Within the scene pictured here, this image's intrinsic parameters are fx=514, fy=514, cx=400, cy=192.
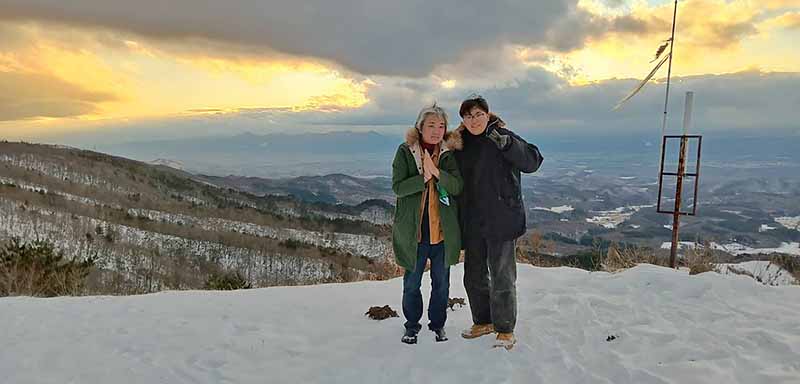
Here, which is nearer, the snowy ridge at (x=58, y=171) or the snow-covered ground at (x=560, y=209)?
the snowy ridge at (x=58, y=171)

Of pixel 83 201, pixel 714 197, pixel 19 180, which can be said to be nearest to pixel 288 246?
pixel 83 201

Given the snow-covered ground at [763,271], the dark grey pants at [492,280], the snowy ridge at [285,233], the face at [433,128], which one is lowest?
the snowy ridge at [285,233]

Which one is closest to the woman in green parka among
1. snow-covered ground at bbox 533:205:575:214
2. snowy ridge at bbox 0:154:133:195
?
snowy ridge at bbox 0:154:133:195

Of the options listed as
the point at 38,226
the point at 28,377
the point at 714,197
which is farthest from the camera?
the point at 714,197

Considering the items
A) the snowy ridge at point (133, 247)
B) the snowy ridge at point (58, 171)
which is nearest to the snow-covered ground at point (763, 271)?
the snowy ridge at point (133, 247)

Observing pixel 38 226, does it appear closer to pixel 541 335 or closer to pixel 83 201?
pixel 83 201

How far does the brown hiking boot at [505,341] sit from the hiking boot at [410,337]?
2.20 feet

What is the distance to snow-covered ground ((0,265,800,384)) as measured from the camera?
3676mm

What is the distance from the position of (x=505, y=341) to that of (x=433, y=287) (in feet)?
2.35

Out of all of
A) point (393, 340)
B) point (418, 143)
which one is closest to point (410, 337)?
point (393, 340)

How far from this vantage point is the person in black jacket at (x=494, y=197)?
152 inches

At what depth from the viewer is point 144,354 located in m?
4.05

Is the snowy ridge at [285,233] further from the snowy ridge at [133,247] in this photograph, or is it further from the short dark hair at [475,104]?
the short dark hair at [475,104]

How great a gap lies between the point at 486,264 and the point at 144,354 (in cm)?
282
